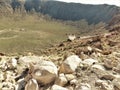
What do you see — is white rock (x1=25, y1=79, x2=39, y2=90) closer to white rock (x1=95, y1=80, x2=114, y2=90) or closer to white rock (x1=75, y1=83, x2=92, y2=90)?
white rock (x1=75, y1=83, x2=92, y2=90)

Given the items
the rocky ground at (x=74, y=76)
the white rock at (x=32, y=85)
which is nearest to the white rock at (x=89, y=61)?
the rocky ground at (x=74, y=76)

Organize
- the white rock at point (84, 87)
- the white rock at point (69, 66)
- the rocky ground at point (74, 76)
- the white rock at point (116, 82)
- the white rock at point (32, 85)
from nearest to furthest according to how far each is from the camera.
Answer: the white rock at point (84, 87)
the white rock at point (116, 82)
the rocky ground at point (74, 76)
the white rock at point (32, 85)
the white rock at point (69, 66)

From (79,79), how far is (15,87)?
11.1 feet

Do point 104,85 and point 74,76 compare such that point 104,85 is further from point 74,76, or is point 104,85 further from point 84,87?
point 74,76

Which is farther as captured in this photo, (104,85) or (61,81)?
(61,81)

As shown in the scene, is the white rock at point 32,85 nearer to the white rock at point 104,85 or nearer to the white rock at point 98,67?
the white rock at point 104,85

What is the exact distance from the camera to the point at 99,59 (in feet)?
56.7

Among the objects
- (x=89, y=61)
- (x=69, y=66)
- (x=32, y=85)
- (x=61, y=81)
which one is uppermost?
(x=89, y=61)

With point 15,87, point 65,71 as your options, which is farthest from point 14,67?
point 65,71

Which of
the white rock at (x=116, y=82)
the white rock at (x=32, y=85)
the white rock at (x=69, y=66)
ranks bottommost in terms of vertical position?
the white rock at (x=32, y=85)

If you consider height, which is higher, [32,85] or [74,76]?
[74,76]

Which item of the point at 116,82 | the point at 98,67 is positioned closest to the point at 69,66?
the point at 98,67

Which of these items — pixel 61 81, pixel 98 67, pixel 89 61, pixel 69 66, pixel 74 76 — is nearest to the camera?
pixel 61 81

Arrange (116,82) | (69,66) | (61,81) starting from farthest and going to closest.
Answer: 1. (69,66)
2. (61,81)
3. (116,82)
